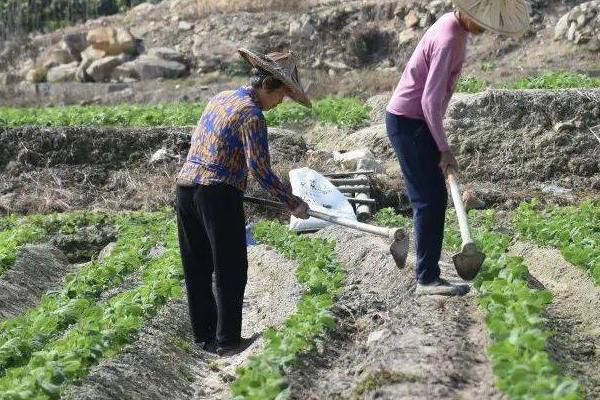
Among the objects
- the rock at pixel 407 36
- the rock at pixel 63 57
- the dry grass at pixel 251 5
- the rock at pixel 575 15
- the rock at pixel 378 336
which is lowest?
the rock at pixel 63 57

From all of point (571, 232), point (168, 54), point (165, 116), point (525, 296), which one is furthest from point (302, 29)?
point (525, 296)

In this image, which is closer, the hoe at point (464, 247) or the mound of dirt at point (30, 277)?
the hoe at point (464, 247)

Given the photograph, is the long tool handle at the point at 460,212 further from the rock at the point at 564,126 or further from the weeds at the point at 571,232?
the rock at the point at 564,126

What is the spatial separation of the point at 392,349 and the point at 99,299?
394 cm

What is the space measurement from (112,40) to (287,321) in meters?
25.4

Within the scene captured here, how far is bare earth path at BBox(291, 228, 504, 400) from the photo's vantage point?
471 cm

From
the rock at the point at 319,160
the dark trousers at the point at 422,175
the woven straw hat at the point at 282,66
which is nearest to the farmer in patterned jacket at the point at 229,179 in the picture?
the woven straw hat at the point at 282,66

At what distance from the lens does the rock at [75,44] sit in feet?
103

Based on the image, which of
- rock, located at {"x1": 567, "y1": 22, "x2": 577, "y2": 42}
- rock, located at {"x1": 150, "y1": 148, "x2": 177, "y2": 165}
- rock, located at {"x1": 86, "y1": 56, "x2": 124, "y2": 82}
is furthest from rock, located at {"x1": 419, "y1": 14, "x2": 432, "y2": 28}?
rock, located at {"x1": 150, "y1": 148, "x2": 177, "y2": 165}

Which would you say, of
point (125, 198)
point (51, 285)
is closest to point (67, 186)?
point (125, 198)

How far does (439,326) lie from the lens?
5.66 meters

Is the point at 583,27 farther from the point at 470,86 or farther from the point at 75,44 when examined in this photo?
the point at 75,44

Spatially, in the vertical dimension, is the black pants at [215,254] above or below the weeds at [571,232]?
above

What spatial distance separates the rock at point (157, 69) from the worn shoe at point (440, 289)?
22304 mm
